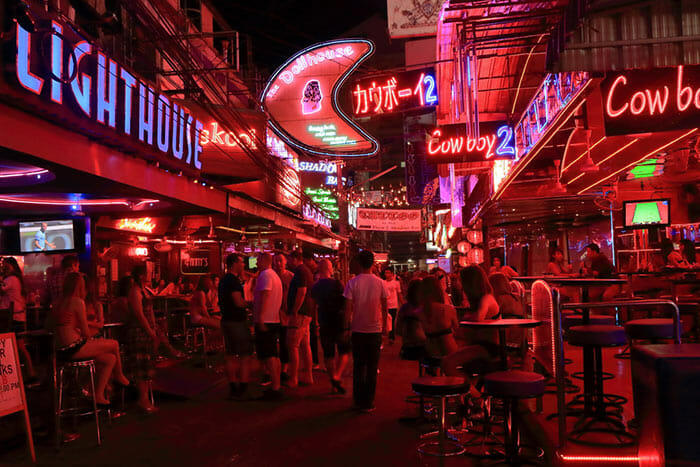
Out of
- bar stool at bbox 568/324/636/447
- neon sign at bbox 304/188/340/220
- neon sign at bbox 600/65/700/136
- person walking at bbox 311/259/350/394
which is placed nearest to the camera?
bar stool at bbox 568/324/636/447

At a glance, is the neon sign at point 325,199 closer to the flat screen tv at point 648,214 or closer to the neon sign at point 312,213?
the neon sign at point 312,213

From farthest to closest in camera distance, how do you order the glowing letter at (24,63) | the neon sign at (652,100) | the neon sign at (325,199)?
1. the neon sign at (325,199)
2. the neon sign at (652,100)
3. the glowing letter at (24,63)

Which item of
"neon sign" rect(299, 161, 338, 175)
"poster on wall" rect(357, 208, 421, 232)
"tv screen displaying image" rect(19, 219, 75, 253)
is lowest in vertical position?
"tv screen displaying image" rect(19, 219, 75, 253)

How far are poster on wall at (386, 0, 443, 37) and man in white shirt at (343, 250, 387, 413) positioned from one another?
5485 mm

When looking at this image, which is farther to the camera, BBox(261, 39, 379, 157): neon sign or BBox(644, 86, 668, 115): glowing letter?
BBox(261, 39, 379, 157): neon sign

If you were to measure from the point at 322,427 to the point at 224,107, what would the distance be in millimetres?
8652

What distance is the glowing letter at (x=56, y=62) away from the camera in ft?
20.3

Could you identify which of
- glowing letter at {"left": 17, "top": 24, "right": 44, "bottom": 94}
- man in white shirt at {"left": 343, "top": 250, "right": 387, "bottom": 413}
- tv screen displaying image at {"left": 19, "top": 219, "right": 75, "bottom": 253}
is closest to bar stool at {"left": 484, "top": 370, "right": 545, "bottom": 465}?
man in white shirt at {"left": 343, "top": 250, "right": 387, "bottom": 413}

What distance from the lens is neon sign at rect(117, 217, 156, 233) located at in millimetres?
14703

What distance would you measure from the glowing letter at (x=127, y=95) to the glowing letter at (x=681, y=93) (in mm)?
6975

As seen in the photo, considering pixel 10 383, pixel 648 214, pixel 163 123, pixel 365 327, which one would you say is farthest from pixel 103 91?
pixel 648 214

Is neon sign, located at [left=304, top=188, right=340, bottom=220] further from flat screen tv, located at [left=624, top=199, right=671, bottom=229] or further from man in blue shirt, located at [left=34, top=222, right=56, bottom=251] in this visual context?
man in blue shirt, located at [left=34, top=222, right=56, bottom=251]

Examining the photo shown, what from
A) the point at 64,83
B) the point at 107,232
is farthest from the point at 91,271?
the point at 64,83

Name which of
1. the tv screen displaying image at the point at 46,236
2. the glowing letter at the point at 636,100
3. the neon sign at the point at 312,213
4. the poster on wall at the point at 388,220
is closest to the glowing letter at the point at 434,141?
the glowing letter at the point at 636,100
